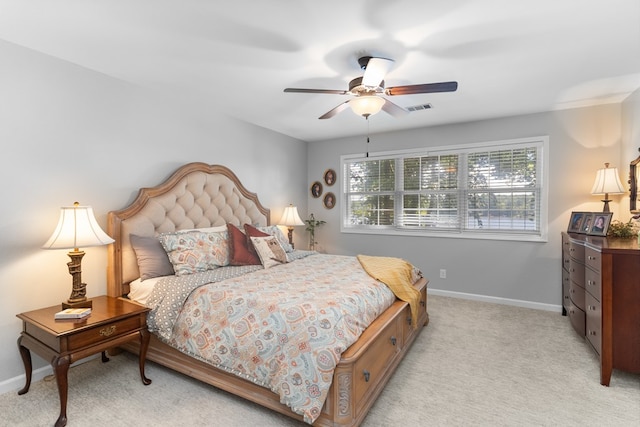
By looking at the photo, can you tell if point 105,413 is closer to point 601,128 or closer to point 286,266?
point 286,266

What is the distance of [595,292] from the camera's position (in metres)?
2.52

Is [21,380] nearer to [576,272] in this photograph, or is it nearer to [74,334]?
[74,334]

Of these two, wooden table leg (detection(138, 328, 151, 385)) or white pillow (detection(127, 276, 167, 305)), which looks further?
white pillow (detection(127, 276, 167, 305))

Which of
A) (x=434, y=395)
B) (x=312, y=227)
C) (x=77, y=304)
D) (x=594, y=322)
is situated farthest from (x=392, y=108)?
(x=312, y=227)

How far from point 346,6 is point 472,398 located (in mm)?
2639

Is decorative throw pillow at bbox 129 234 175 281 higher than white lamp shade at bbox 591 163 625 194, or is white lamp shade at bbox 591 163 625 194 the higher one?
white lamp shade at bbox 591 163 625 194

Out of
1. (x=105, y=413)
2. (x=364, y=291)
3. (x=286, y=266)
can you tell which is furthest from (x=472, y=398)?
(x=105, y=413)

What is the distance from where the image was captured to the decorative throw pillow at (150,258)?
2.77m

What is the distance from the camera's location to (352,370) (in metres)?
1.80

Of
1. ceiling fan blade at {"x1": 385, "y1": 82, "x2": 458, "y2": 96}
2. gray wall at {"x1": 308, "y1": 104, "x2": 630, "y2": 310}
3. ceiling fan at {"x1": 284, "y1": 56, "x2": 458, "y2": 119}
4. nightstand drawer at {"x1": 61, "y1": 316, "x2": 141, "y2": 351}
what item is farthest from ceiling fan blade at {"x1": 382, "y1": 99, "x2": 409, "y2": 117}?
nightstand drawer at {"x1": 61, "y1": 316, "x2": 141, "y2": 351}

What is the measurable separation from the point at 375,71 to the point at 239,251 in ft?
6.76

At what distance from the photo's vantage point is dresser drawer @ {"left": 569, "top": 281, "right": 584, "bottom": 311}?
2.94 m

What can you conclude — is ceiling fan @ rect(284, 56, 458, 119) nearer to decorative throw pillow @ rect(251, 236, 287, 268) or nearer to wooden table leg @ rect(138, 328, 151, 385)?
decorative throw pillow @ rect(251, 236, 287, 268)

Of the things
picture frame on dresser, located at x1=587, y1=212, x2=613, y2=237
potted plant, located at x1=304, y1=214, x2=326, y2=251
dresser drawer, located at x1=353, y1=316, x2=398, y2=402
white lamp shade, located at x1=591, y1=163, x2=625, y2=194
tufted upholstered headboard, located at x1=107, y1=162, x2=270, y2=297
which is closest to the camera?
dresser drawer, located at x1=353, y1=316, x2=398, y2=402
